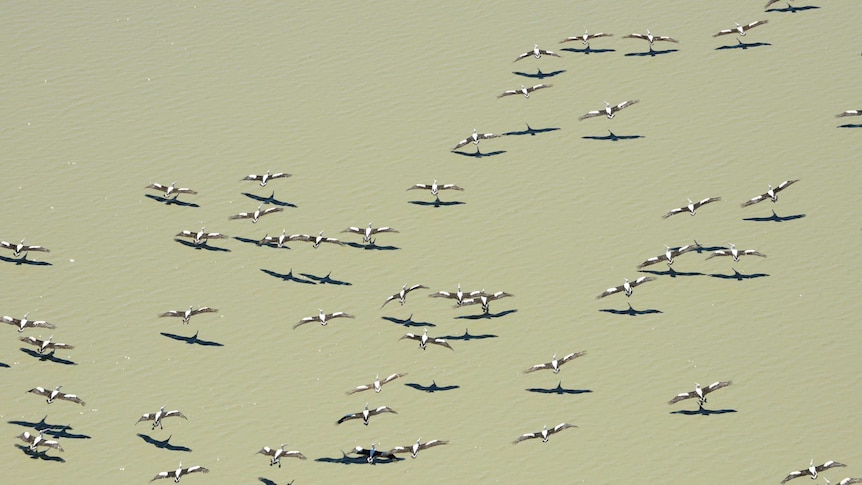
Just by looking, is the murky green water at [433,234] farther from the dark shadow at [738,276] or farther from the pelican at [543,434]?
the pelican at [543,434]

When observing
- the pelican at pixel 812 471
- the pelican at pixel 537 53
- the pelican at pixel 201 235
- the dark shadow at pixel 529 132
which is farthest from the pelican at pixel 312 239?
the pelican at pixel 812 471

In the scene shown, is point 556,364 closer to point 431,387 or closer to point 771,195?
point 431,387

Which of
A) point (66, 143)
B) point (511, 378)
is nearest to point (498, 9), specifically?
point (66, 143)

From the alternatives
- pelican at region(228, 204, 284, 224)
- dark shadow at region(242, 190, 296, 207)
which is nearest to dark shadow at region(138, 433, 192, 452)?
pelican at region(228, 204, 284, 224)

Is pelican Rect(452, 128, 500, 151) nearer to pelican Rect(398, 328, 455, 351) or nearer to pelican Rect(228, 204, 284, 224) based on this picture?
pelican Rect(228, 204, 284, 224)

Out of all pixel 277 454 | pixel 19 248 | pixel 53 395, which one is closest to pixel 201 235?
pixel 19 248

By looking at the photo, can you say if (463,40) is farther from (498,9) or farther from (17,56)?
(17,56)

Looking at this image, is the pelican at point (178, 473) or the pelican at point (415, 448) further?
the pelican at point (415, 448)
